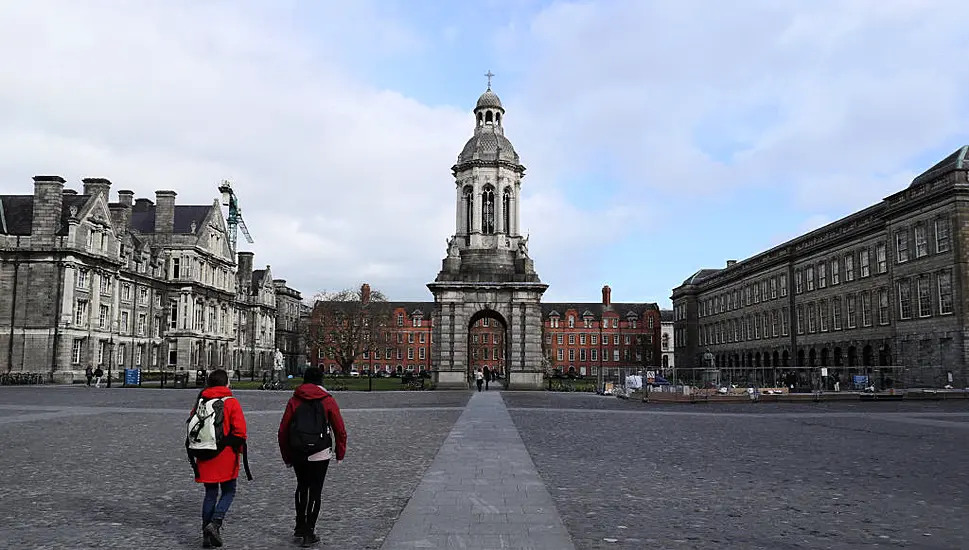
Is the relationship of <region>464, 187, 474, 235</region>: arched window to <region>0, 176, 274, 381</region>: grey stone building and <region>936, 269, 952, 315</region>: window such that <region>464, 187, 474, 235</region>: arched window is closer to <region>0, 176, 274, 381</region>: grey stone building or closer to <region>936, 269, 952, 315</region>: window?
<region>0, 176, 274, 381</region>: grey stone building

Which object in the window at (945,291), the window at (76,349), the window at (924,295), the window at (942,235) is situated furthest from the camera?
the window at (76,349)

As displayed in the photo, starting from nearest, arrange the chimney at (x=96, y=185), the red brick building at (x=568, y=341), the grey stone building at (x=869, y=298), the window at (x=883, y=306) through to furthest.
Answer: the grey stone building at (x=869, y=298)
the window at (x=883, y=306)
the chimney at (x=96, y=185)
the red brick building at (x=568, y=341)

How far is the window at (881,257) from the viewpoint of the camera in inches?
2185

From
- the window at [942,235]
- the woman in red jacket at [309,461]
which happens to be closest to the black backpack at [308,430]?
the woman in red jacket at [309,461]

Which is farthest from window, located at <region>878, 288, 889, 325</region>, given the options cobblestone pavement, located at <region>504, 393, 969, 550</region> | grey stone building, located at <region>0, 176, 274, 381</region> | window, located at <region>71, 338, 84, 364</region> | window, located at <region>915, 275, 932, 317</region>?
window, located at <region>71, 338, 84, 364</region>

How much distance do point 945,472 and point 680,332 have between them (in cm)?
9487

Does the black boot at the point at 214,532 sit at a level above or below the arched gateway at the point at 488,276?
below

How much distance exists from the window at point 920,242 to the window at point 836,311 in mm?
13075

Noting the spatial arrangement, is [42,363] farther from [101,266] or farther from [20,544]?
[20,544]

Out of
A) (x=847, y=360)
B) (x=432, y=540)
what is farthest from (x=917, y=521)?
(x=847, y=360)

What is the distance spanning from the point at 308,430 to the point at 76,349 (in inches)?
2336

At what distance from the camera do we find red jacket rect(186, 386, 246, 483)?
24.1ft

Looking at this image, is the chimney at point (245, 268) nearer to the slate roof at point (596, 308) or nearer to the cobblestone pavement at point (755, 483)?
the slate roof at point (596, 308)

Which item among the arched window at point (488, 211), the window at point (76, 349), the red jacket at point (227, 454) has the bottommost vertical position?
the red jacket at point (227, 454)
